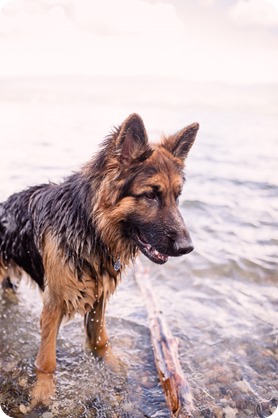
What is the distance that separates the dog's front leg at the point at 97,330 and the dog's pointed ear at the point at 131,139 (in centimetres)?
156

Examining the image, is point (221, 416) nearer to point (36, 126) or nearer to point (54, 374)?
point (54, 374)

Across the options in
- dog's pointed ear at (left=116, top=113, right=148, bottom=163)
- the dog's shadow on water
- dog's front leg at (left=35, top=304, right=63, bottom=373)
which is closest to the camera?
dog's pointed ear at (left=116, top=113, right=148, bottom=163)

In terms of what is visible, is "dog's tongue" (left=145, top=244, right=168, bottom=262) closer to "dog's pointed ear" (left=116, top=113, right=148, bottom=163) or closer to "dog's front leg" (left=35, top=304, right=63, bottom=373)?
"dog's pointed ear" (left=116, top=113, right=148, bottom=163)

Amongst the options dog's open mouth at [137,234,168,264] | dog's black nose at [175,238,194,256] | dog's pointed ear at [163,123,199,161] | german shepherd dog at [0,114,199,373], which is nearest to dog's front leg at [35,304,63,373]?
german shepherd dog at [0,114,199,373]

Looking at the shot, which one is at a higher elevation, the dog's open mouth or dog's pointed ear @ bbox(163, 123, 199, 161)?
dog's pointed ear @ bbox(163, 123, 199, 161)

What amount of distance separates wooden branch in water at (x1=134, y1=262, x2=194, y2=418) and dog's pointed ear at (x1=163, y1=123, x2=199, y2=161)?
193cm

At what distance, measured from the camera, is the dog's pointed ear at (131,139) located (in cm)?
287

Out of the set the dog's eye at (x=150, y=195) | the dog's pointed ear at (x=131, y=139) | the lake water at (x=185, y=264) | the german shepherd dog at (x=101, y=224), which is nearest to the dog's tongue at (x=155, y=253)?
the german shepherd dog at (x=101, y=224)

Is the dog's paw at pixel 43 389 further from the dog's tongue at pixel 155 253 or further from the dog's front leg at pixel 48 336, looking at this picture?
the dog's tongue at pixel 155 253

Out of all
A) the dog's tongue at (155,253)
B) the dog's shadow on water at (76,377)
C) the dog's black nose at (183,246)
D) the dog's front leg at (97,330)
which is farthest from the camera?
the dog's front leg at (97,330)

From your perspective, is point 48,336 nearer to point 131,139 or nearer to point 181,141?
point 131,139

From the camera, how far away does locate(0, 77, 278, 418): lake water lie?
11.7 ft

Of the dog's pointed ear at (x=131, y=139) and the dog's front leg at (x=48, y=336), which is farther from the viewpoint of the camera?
the dog's front leg at (x=48, y=336)

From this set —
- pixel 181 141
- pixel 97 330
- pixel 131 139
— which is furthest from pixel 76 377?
pixel 181 141
